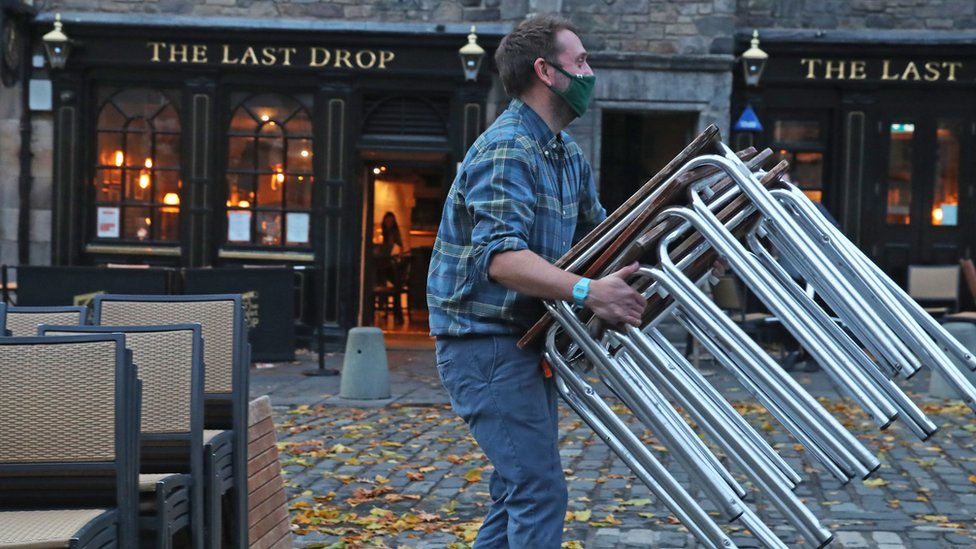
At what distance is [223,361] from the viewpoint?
492 cm

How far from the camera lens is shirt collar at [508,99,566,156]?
159 inches

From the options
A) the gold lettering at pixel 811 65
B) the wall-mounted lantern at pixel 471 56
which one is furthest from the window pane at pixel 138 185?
the gold lettering at pixel 811 65

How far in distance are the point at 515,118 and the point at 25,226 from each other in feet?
44.6

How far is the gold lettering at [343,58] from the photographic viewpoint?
1592 centimetres

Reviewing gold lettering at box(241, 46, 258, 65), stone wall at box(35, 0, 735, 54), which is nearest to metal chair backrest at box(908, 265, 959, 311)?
stone wall at box(35, 0, 735, 54)

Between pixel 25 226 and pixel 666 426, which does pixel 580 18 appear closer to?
pixel 25 226

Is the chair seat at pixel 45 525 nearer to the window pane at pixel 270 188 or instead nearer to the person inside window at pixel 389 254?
the window pane at pixel 270 188

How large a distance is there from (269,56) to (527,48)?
40.6 feet

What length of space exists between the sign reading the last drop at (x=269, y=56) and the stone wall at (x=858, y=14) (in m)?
4.48

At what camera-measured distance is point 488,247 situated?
377 centimetres

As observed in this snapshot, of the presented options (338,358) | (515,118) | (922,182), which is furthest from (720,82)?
(515,118)

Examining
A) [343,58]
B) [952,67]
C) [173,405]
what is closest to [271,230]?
[343,58]

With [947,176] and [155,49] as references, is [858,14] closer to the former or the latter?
[947,176]

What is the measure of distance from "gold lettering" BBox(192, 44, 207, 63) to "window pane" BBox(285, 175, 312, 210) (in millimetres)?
1734
